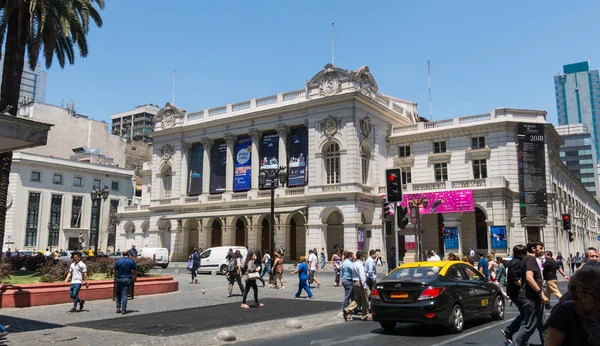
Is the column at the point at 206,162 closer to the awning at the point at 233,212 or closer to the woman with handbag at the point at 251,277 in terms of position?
the awning at the point at 233,212

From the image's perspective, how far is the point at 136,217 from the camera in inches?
2286

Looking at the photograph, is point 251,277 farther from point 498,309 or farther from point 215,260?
point 215,260

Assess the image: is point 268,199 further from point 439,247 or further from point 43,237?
point 43,237

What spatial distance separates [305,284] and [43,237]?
181 feet

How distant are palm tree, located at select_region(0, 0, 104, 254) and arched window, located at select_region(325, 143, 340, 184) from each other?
2320cm

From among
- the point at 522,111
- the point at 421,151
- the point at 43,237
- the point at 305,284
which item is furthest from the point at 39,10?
the point at 43,237

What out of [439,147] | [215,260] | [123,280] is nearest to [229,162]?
[215,260]

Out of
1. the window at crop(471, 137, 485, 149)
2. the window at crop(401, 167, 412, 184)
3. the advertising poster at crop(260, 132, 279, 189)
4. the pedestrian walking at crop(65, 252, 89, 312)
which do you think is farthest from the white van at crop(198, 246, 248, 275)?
the window at crop(471, 137, 485, 149)

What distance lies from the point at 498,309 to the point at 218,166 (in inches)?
1554

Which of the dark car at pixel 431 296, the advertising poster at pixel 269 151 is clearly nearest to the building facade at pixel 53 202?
the advertising poster at pixel 269 151

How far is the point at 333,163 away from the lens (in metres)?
42.7

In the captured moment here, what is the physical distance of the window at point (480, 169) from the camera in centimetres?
4104

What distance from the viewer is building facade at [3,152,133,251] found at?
61062 millimetres

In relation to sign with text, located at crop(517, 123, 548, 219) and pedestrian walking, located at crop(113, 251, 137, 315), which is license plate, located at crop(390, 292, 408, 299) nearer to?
pedestrian walking, located at crop(113, 251, 137, 315)
